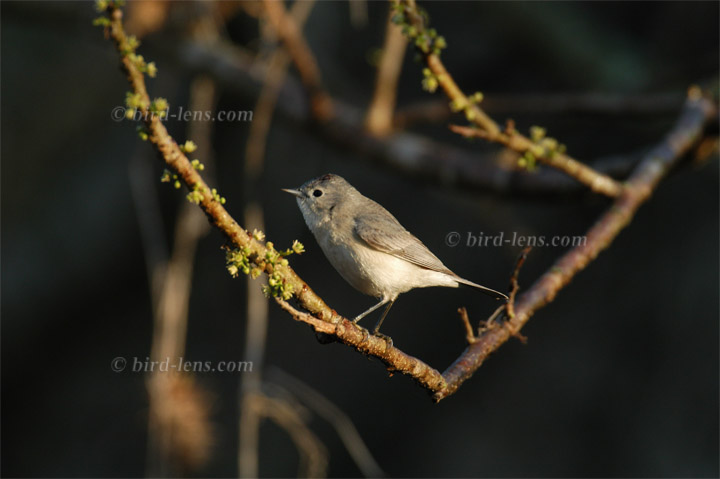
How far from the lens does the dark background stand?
4609 mm

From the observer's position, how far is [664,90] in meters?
4.90

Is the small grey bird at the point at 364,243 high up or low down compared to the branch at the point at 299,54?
down

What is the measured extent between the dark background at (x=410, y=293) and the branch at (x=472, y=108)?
64cm

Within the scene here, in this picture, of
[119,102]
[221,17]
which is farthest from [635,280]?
[119,102]

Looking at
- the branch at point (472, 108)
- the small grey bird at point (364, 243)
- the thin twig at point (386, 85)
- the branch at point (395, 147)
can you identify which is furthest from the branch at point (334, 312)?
the thin twig at point (386, 85)

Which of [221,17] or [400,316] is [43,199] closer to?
[221,17]

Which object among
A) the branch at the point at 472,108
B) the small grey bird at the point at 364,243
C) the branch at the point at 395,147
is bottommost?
the small grey bird at the point at 364,243

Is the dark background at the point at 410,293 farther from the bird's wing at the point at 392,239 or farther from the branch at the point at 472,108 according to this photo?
the bird's wing at the point at 392,239

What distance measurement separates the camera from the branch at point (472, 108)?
206 cm

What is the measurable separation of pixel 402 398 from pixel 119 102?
4.43m

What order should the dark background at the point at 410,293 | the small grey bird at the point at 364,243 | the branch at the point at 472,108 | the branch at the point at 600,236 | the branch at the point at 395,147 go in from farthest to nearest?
the dark background at the point at 410,293 < the branch at the point at 395,147 < the small grey bird at the point at 364,243 < the branch at the point at 472,108 < the branch at the point at 600,236

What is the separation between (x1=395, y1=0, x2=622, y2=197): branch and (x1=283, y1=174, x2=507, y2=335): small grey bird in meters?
0.48

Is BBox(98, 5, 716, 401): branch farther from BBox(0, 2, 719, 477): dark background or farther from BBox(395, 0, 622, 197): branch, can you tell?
BBox(0, 2, 719, 477): dark background

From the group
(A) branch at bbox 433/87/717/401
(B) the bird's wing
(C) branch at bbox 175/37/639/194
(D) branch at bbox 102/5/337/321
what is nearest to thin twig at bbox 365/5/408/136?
(C) branch at bbox 175/37/639/194
